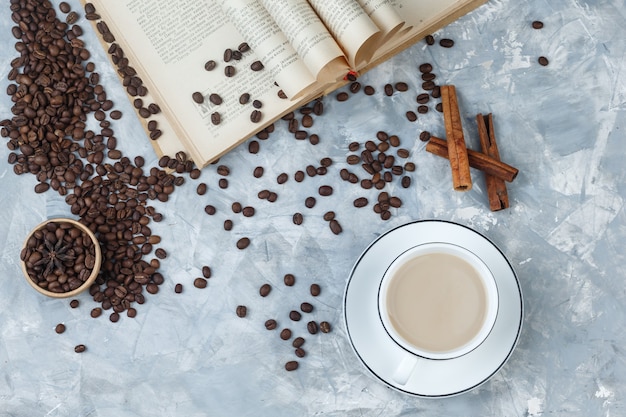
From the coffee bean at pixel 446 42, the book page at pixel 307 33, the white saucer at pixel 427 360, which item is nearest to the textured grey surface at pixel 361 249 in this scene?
the coffee bean at pixel 446 42

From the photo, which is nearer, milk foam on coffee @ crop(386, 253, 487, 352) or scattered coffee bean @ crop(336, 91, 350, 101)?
milk foam on coffee @ crop(386, 253, 487, 352)

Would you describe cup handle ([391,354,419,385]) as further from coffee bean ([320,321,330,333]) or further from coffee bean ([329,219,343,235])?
coffee bean ([329,219,343,235])

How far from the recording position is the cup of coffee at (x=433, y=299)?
4.52ft

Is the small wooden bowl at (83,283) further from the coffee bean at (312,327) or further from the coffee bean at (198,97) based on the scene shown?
the coffee bean at (312,327)

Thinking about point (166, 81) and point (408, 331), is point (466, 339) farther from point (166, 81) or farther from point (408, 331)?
point (166, 81)

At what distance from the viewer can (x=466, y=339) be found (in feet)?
4.54

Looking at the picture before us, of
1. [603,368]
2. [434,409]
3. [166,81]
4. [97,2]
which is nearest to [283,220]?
[166,81]

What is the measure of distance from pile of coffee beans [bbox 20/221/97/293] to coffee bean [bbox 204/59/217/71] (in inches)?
16.8

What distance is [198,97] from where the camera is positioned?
1.54 m

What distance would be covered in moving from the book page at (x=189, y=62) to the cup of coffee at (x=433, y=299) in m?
0.44

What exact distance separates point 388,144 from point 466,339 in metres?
0.44

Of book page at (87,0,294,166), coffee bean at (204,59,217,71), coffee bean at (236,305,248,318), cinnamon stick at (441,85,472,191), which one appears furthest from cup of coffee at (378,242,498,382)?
coffee bean at (204,59,217,71)

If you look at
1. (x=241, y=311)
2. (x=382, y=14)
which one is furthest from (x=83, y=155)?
(x=382, y=14)

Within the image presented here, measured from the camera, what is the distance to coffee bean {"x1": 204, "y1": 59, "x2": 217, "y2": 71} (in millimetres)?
1544
